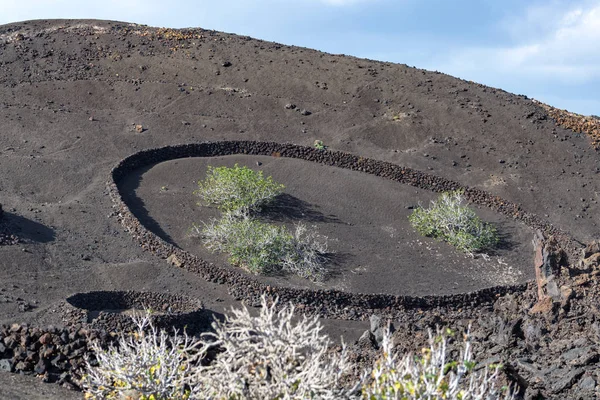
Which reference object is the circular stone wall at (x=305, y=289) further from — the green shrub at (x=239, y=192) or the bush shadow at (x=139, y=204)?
the green shrub at (x=239, y=192)

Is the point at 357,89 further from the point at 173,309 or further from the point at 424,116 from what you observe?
the point at 173,309

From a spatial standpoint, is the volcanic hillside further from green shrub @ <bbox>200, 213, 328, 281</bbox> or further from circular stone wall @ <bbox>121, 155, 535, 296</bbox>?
green shrub @ <bbox>200, 213, 328, 281</bbox>

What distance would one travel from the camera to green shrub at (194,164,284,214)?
27.7m

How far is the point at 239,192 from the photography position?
27.8 m

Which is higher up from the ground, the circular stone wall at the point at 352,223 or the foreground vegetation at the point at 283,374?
the circular stone wall at the point at 352,223

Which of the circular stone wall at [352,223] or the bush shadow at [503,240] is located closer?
the circular stone wall at [352,223]

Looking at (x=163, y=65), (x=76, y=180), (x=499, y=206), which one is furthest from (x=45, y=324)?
(x=163, y=65)

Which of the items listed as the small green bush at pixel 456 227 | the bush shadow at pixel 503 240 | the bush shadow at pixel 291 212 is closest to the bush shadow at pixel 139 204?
the bush shadow at pixel 291 212

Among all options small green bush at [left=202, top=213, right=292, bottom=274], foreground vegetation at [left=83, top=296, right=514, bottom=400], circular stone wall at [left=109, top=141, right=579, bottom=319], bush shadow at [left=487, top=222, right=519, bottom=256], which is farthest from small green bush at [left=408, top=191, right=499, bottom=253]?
foreground vegetation at [left=83, top=296, right=514, bottom=400]

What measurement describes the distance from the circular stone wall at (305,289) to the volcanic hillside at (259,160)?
0.46 feet

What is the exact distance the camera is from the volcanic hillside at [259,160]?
76.0 ft

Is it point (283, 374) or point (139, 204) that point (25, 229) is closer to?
point (139, 204)

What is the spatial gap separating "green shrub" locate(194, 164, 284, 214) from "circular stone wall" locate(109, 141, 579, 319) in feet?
9.81

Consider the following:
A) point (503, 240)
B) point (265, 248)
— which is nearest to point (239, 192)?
point (265, 248)
